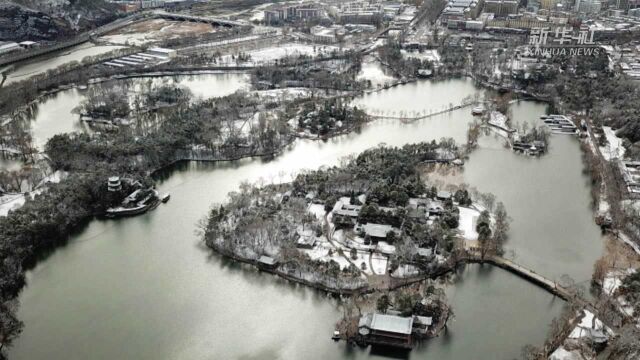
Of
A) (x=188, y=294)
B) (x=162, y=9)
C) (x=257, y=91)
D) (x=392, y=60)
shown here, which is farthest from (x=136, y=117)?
(x=162, y=9)

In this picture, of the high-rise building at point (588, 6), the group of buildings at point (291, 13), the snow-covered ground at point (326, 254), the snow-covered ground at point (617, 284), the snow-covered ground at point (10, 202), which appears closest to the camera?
the snow-covered ground at point (617, 284)

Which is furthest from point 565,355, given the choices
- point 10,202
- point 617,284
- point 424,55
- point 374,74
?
point 424,55

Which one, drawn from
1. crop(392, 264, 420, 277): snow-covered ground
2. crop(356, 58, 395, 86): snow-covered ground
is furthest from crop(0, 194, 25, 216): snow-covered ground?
crop(356, 58, 395, 86): snow-covered ground

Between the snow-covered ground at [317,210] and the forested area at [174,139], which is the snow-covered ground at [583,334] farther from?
the forested area at [174,139]

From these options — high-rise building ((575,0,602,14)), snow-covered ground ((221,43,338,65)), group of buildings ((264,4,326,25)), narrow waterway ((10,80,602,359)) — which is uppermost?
high-rise building ((575,0,602,14))

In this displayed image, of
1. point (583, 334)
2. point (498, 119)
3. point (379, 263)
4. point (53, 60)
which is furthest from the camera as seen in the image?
point (53, 60)

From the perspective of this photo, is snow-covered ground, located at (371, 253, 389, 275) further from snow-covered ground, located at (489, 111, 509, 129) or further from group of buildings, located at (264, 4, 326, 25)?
group of buildings, located at (264, 4, 326, 25)

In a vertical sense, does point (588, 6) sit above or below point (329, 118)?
above

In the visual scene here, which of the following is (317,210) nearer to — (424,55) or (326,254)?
(326,254)

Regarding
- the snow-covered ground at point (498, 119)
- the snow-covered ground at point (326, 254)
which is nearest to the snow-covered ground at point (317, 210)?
the snow-covered ground at point (326, 254)
